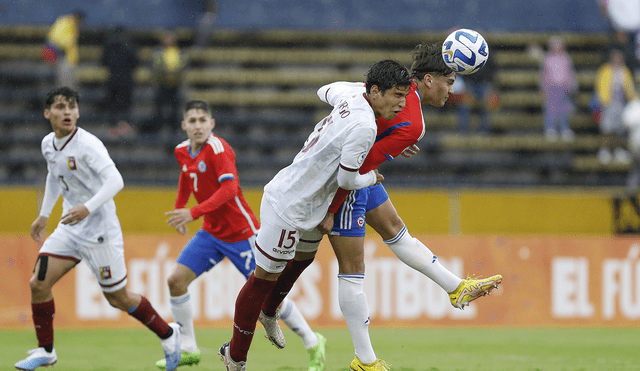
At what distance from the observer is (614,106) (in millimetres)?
15258

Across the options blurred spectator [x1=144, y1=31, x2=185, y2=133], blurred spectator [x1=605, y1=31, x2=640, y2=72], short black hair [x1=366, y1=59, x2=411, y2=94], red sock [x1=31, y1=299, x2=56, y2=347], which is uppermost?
blurred spectator [x1=605, y1=31, x2=640, y2=72]

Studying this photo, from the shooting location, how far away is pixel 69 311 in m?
10.9

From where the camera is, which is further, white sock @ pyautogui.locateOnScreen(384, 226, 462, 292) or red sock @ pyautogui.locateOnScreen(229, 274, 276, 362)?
white sock @ pyautogui.locateOnScreen(384, 226, 462, 292)

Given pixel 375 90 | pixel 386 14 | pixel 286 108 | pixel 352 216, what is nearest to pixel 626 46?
pixel 386 14

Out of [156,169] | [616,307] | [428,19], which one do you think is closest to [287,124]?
[156,169]

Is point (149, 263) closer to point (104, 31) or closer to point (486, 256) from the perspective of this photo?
point (486, 256)

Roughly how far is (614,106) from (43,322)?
1182 cm

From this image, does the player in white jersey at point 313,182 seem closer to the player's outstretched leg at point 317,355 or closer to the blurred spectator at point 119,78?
the player's outstretched leg at point 317,355

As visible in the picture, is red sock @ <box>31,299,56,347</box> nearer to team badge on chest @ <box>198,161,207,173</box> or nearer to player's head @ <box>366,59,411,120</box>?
team badge on chest @ <box>198,161,207,173</box>

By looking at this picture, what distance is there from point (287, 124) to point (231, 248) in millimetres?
8749

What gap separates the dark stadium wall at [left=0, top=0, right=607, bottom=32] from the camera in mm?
17562

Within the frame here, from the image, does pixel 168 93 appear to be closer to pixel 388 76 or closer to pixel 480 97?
pixel 480 97

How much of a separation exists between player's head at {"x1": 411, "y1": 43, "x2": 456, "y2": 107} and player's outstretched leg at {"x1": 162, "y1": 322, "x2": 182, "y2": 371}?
9.50 feet

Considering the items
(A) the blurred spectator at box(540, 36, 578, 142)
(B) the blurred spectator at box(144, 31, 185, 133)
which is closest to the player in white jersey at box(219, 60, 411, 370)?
(B) the blurred spectator at box(144, 31, 185, 133)
